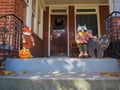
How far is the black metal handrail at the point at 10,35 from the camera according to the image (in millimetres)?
3795

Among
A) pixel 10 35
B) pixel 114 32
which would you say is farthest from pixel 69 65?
pixel 114 32

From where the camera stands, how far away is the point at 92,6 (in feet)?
29.9

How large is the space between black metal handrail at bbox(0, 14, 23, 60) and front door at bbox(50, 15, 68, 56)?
453 cm

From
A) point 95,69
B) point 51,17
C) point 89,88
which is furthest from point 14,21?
point 51,17

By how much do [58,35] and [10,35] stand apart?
5.21 metres

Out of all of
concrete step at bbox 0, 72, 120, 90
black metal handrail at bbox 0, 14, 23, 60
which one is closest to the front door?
black metal handrail at bbox 0, 14, 23, 60

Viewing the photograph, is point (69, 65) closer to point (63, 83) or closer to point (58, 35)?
point (63, 83)

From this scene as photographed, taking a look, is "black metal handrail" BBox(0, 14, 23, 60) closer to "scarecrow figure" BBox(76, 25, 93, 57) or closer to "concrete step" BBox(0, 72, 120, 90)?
"concrete step" BBox(0, 72, 120, 90)

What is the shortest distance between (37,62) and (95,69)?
43.7 inches

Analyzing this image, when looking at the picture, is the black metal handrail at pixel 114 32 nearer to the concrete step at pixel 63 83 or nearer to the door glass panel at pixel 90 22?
the concrete step at pixel 63 83

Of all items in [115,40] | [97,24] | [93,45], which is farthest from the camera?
[97,24]

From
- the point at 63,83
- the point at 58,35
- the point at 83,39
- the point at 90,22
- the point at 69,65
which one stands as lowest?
the point at 63,83

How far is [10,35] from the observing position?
410 centimetres

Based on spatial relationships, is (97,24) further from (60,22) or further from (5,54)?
(5,54)
